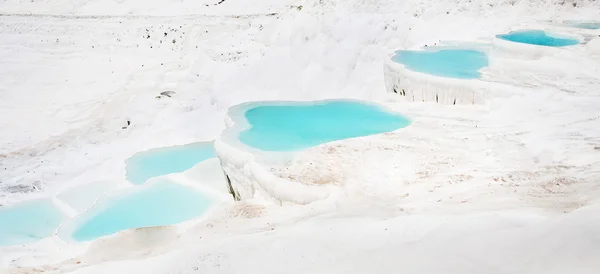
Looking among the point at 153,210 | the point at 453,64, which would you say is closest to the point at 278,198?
the point at 153,210

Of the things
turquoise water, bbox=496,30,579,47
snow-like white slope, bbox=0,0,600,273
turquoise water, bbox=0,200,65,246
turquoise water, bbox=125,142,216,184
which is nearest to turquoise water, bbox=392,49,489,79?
snow-like white slope, bbox=0,0,600,273

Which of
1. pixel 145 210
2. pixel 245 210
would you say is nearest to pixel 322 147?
pixel 245 210

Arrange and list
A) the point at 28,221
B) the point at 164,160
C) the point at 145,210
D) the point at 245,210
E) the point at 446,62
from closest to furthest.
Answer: the point at 245,210 < the point at 145,210 < the point at 28,221 < the point at 164,160 < the point at 446,62

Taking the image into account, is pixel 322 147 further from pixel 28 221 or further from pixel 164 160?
pixel 28 221

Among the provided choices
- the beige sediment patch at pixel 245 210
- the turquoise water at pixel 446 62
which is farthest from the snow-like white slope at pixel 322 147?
the turquoise water at pixel 446 62

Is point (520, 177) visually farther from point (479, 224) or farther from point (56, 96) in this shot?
point (56, 96)

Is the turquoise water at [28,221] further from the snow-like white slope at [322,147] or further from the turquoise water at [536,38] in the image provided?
the turquoise water at [536,38]
